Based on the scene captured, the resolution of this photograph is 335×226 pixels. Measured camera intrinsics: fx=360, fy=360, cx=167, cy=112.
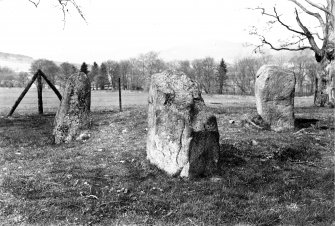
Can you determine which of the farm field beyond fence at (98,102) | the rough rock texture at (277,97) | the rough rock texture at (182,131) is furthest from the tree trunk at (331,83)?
the rough rock texture at (182,131)

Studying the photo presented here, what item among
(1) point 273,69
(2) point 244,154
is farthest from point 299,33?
(2) point 244,154

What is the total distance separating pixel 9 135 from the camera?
11.2m

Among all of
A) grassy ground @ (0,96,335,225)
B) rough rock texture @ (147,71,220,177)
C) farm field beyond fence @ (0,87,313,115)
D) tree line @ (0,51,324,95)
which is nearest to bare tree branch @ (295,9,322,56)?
farm field beyond fence @ (0,87,313,115)

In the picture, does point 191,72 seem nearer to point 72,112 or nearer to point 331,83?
point 331,83

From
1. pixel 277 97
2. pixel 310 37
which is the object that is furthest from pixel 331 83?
pixel 277 97

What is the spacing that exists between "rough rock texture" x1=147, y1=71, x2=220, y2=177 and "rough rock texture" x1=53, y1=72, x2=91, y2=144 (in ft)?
11.1

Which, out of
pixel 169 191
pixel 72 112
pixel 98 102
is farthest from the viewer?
pixel 98 102

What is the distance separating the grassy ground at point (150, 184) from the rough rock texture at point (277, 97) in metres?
1.58

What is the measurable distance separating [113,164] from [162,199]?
7.54 ft

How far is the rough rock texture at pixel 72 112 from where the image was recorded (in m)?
10.5

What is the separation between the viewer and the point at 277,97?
12.7 m

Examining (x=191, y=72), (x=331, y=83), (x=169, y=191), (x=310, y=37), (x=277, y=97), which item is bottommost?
(x=169, y=191)

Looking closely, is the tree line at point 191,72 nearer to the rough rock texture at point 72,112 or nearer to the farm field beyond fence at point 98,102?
the farm field beyond fence at point 98,102

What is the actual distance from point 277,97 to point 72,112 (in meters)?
→ 7.01
